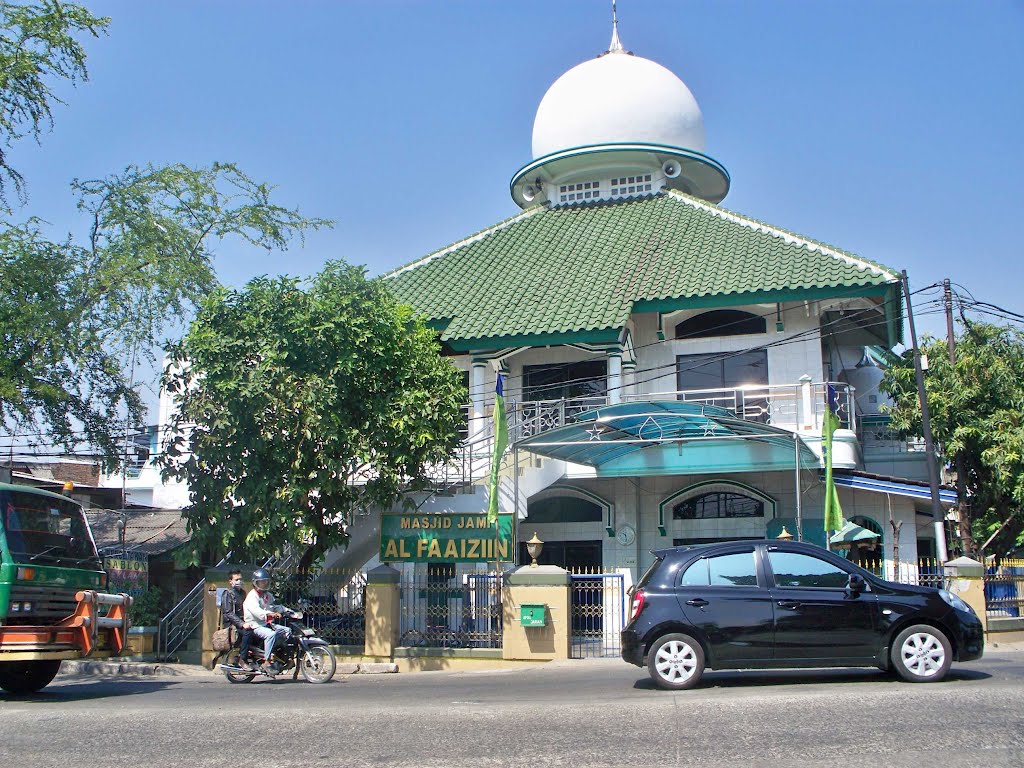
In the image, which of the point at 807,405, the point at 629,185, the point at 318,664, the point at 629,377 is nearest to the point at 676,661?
the point at 318,664

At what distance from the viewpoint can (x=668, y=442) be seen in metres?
19.5

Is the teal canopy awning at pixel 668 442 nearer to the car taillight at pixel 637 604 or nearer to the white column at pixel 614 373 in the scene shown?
the white column at pixel 614 373

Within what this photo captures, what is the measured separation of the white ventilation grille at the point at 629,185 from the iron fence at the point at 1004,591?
42.2 feet

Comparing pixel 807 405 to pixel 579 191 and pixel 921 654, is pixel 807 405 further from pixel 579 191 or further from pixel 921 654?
pixel 921 654

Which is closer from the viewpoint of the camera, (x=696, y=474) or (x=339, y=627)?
(x=339, y=627)

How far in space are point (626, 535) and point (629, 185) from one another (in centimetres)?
971

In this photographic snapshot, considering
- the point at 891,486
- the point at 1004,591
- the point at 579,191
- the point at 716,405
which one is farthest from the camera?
the point at 579,191

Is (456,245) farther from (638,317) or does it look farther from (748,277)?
(748,277)

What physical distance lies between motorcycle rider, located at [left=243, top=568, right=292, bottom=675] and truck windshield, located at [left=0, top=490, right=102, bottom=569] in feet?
6.50

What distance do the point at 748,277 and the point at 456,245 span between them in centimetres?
822

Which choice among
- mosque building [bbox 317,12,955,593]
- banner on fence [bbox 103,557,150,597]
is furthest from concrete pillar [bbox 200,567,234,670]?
mosque building [bbox 317,12,955,593]

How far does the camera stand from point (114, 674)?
16.7 m

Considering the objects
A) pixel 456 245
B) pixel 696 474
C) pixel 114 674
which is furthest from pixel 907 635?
pixel 456 245

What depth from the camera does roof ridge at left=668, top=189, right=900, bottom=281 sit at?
20.8 metres
